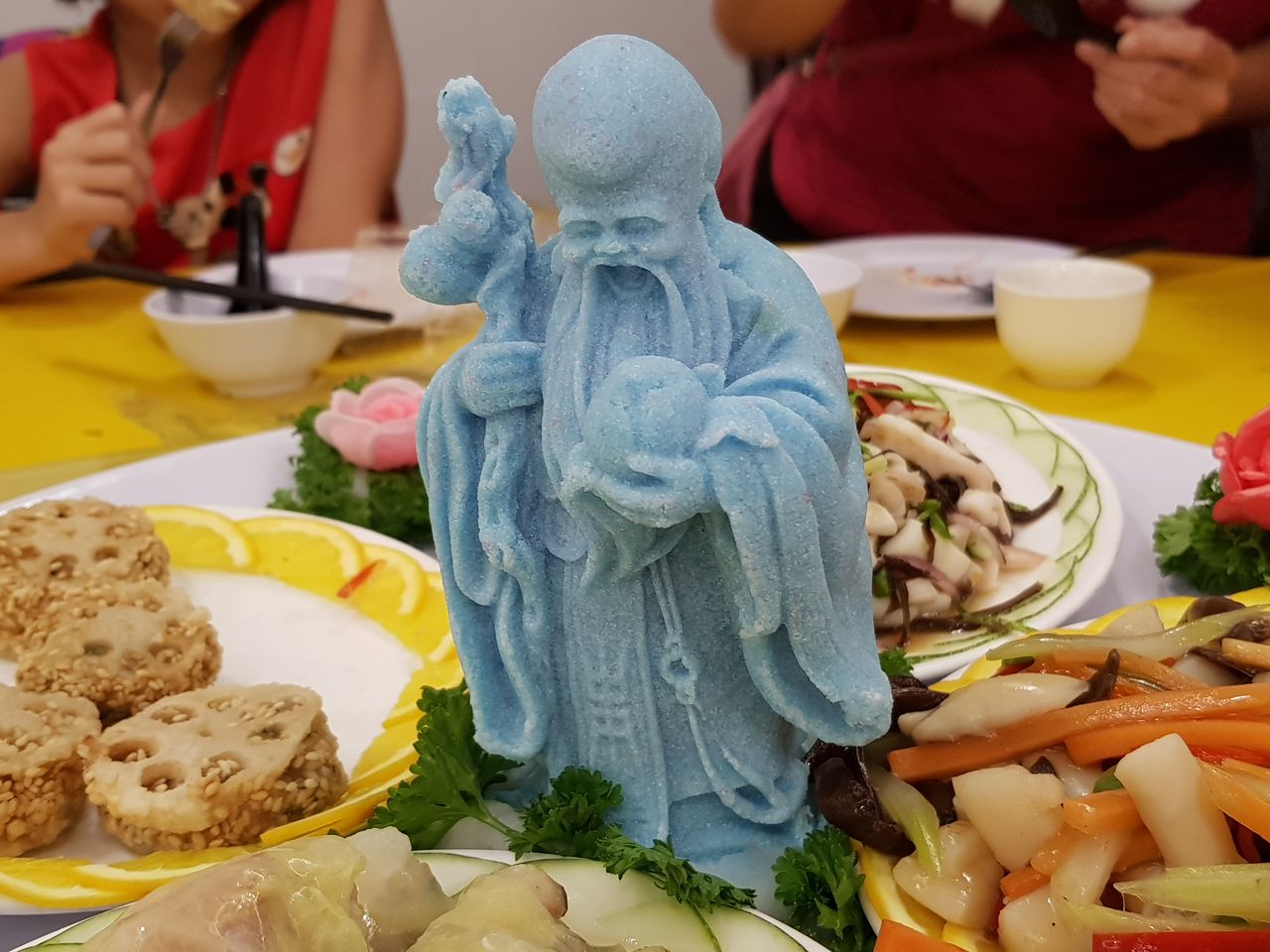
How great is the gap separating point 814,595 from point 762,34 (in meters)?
4.50

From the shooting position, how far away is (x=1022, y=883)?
4.30 ft

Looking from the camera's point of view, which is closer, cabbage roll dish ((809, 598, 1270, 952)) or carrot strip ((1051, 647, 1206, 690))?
cabbage roll dish ((809, 598, 1270, 952))

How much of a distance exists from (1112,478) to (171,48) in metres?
4.35

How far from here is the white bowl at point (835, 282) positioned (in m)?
3.33

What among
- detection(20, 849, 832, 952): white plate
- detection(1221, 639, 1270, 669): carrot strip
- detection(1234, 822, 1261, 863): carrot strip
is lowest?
detection(20, 849, 832, 952): white plate

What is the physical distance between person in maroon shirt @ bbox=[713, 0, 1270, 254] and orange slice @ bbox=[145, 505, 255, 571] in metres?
3.30

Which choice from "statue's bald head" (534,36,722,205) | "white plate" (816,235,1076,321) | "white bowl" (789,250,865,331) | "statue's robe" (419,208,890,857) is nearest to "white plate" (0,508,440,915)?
"statue's robe" (419,208,890,857)

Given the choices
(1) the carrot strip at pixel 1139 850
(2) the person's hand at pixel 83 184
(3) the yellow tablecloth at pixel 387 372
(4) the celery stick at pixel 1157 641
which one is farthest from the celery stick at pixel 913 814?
(2) the person's hand at pixel 83 184

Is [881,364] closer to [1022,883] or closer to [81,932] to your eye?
[1022,883]

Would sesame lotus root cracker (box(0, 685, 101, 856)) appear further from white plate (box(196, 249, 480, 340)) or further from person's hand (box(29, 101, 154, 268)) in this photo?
person's hand (box(29, 101, 154, 268))

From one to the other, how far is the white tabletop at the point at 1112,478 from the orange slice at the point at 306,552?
1.11 ft

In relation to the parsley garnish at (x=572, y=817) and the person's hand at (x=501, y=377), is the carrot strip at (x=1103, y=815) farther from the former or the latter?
the person's hand at (x=501, y=377)

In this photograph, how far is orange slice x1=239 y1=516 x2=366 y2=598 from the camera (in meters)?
2.27

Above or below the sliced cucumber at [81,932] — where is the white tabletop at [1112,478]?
below
